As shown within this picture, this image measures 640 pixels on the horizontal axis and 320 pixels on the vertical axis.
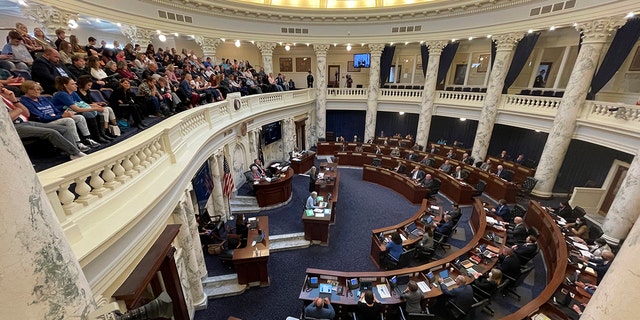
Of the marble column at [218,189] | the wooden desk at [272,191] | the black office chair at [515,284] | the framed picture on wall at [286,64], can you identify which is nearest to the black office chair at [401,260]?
the black office chair at [515,284]

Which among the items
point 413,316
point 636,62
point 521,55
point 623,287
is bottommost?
point 413,316

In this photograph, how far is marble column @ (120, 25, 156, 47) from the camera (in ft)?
32.0

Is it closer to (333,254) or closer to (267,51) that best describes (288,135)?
(267,51)

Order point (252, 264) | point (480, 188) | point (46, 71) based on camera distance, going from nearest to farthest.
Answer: point (46, 71), point (252, 264), point (480, 188)

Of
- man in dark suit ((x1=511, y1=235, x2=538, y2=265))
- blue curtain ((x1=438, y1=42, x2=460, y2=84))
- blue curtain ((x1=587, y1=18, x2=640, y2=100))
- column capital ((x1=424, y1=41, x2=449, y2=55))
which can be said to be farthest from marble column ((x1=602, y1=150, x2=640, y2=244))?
column capital ((x1=424, y1=41, x2=449, y2=55))

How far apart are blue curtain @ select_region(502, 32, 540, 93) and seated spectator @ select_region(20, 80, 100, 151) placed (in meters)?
15.1

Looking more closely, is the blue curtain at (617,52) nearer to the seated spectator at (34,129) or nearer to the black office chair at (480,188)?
the black office chair at (480,188)

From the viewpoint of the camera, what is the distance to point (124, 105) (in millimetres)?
4730

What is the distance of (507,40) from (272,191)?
39.3 feet

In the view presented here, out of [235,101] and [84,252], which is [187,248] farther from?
[235,101]

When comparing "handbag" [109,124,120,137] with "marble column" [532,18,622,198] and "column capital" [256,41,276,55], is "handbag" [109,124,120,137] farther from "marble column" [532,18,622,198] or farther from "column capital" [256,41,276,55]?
"marble column" [532,18,622,198]

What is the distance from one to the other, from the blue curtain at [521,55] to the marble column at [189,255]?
1416 cm

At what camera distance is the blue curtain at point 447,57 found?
44.0ft

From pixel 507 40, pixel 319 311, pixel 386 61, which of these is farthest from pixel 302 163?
pixel 507 40
